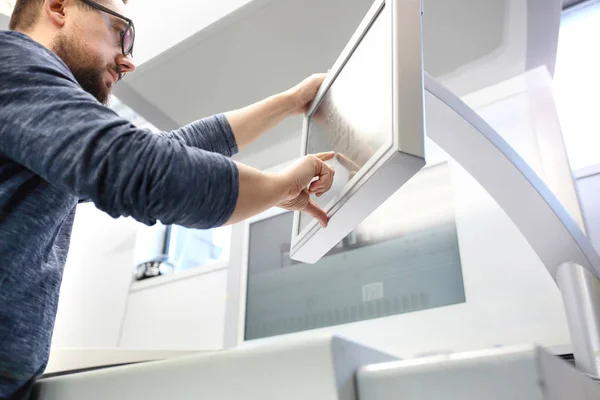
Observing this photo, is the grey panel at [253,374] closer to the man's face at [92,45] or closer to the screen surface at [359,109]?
the screen surface at [359,109]

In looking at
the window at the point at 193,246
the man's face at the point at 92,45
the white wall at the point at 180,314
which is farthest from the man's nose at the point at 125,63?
the window at the point at 193,246

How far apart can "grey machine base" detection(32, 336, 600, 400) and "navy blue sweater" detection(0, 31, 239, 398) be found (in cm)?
11

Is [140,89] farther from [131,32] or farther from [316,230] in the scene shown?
[316,230]

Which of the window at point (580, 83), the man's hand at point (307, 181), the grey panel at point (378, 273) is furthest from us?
the window at point (580, 83)

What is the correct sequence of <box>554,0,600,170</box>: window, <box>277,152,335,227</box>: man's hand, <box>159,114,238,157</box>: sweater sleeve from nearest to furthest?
<box>277,152,335,227</box>: man's hand < <box>159,114,238,157</box>: sweater sleeve < <box>554,0,600,170</box>: window

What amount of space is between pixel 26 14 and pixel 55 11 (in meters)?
0.06

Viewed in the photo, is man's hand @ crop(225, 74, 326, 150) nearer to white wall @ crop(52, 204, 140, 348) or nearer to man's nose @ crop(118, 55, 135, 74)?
man's nose @ crop(118, 55, 135, 74)

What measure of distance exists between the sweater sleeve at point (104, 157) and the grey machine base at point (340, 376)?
139 millimetres

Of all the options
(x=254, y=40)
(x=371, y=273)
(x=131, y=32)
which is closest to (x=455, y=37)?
(x=254, y=40)

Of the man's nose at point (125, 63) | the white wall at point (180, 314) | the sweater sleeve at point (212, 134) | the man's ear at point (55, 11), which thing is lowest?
the white wall at point (180, 314)

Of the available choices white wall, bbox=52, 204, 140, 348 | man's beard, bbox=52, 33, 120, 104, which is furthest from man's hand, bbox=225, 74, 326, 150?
white wall, bbox=52, 204, 140, 348

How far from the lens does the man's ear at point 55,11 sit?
719 millimetres

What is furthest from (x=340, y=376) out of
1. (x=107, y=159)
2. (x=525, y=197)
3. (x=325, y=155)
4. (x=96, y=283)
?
(x=96, y=283)

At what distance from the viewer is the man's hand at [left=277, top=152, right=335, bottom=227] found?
589 mm
